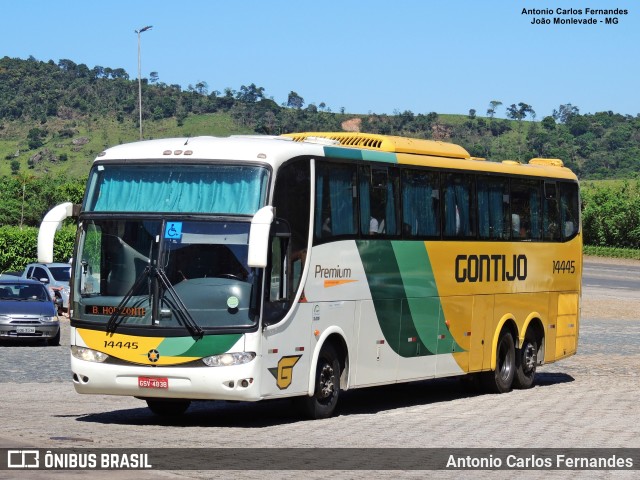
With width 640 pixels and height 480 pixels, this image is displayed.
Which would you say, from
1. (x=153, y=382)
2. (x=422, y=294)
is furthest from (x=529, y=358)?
(x=153, y=382)

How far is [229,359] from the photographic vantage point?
15.6 m

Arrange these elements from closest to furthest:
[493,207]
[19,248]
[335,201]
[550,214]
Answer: [335,201]
[493,207]
[550,214]
[19,248]

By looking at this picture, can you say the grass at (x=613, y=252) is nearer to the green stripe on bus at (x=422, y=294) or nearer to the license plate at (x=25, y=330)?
the license plate at (x=25, y=330)

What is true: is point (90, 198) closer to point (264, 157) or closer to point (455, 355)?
point (264, 157)

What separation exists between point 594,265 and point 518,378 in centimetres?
6090

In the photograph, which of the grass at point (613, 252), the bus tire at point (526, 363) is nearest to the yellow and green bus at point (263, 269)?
the bus tire at point (526, 363)

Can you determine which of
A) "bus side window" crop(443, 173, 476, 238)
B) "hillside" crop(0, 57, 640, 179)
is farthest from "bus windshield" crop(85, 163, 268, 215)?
"hillside" crop(0, 57, 640, 179)

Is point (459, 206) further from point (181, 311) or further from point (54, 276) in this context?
point (54, 276)

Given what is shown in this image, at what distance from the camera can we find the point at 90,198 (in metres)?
16.7

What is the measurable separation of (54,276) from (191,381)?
30.9 m

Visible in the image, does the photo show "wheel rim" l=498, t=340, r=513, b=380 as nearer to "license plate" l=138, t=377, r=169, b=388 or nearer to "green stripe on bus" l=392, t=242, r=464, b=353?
"green stripe on bus" l=392, t=242, r=464, b=353

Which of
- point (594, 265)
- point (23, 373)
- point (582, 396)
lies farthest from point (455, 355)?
point (594, 265)

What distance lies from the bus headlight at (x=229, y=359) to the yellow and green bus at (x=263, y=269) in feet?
Answer: 0.04

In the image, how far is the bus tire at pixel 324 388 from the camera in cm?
1698
